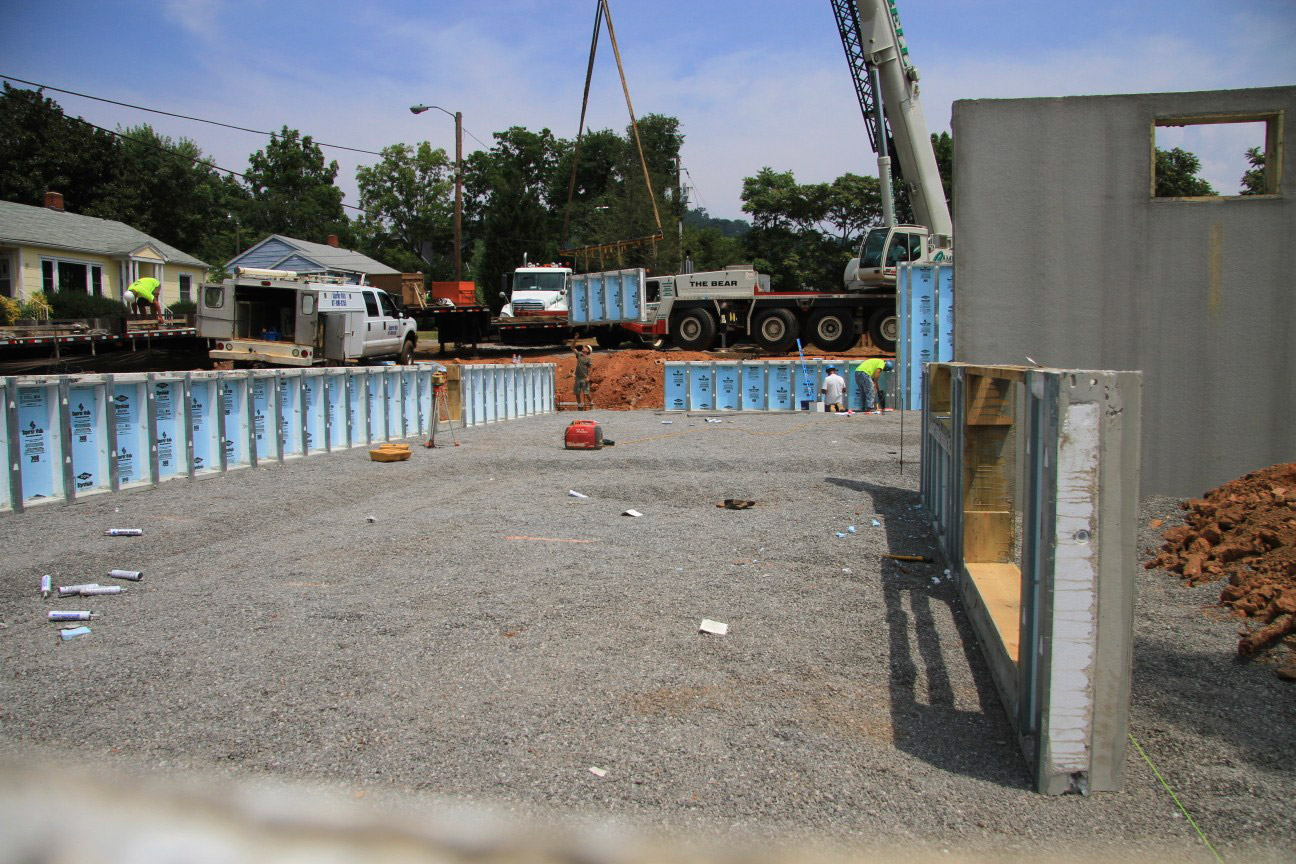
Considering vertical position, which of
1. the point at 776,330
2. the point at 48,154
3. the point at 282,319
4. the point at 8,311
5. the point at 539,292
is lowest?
the point at 776,330

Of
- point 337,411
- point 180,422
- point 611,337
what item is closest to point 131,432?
point 180,422

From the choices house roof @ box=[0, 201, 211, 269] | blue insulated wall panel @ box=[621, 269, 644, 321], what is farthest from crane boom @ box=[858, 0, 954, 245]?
house roof @ box=[0, 201, 211, 269]

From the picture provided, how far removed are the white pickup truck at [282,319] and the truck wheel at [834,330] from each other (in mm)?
12670

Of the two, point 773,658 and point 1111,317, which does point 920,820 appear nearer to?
point 773,658

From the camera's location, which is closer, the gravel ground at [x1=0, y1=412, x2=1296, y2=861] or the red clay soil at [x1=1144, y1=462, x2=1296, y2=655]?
the gravel ground at [x1=0, y1=412, x2=1296, y2=861]

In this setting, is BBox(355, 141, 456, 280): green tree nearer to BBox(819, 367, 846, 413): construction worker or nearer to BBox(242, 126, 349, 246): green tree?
BBox(242, 126, 349, 246): green tree

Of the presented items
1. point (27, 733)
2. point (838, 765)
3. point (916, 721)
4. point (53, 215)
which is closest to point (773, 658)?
point (916, 721)

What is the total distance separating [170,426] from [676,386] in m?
13.8

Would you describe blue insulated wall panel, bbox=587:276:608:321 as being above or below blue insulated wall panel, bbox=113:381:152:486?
above

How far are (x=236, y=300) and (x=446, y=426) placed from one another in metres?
6.95

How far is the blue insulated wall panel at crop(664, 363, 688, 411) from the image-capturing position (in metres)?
23.5

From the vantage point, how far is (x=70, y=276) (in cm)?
3544

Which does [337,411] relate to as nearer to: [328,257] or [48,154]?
[328,257]

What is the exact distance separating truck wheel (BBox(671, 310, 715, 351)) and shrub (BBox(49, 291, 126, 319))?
58.4 feet
